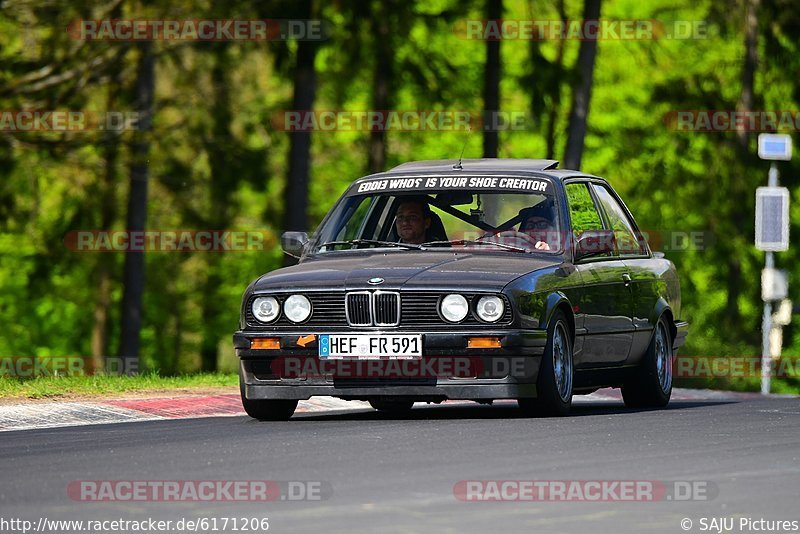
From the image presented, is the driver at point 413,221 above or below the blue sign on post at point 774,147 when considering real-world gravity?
below

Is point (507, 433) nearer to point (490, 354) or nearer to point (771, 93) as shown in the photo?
point (490, 354)

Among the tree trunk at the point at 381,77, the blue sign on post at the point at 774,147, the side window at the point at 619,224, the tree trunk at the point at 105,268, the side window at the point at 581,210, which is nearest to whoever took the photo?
the side window at the point at 581,210

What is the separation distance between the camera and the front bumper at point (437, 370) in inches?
467

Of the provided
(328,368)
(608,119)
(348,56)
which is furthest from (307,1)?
(608,119)

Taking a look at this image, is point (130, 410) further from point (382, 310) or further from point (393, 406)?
point (382, 310)

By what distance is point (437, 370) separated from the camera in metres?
11.9

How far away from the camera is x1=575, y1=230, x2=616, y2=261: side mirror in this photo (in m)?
13.1

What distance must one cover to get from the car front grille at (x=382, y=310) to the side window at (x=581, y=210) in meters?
1.72

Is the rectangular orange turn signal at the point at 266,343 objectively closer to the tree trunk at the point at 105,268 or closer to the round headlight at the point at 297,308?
the round headlight at the point at 297,308

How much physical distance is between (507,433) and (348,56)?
22.5 m

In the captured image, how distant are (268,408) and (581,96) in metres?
20.1

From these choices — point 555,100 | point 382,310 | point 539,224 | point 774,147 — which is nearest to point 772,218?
point 774,147

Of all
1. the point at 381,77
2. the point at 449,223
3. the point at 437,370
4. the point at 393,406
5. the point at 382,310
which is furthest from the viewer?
the point at 381,77

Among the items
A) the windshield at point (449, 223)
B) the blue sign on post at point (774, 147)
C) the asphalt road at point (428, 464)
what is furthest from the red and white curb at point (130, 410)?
the blue sign on post at point (774, 147)
